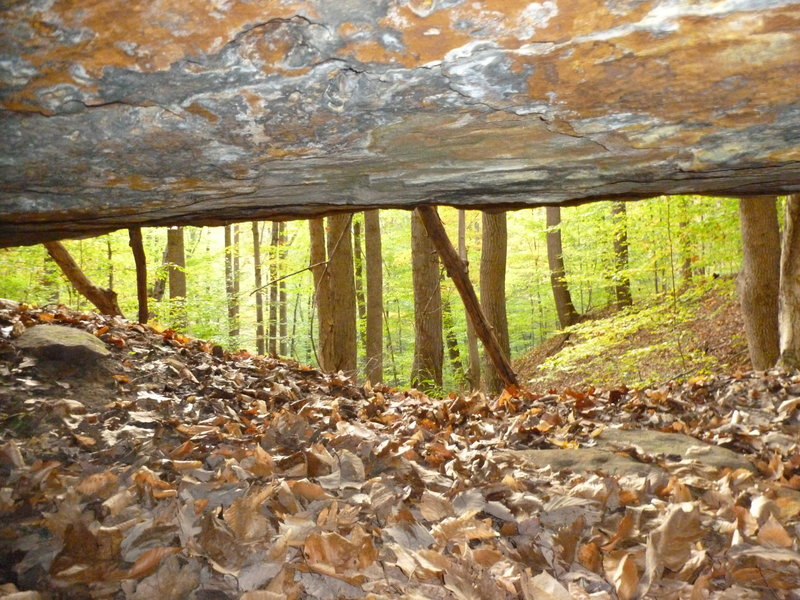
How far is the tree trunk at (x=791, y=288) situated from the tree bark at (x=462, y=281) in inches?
108

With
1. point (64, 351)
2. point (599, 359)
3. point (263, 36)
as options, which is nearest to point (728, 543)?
point (263, 36)

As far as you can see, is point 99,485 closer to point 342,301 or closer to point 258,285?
point 342,301

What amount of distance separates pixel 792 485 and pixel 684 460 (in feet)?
1.84

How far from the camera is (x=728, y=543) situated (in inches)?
99.5

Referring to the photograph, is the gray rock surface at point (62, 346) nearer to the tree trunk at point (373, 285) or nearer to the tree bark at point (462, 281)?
the tree bark at point (462, 281)

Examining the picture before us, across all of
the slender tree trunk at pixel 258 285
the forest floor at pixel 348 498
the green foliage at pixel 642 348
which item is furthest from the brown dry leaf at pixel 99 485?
the slender tree trunk at pixel 258 285

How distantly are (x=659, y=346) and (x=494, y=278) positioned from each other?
263 cm

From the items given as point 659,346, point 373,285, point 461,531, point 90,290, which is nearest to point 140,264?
point 90,290

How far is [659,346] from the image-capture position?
332 inches

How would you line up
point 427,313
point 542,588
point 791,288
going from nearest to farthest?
point 542,588
point 791,288
point 427,313

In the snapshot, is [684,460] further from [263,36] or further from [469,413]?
[263,36]

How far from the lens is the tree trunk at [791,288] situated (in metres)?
5.63

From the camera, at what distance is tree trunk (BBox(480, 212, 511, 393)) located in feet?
28.7

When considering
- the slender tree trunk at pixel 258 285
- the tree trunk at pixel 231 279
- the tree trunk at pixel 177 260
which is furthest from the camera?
the slender tree trunk at pixel 258 285
